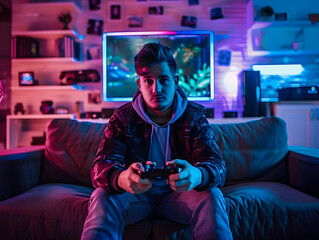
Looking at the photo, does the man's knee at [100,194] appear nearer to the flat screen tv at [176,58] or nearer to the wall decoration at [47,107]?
the flat screen tv at [176,58]

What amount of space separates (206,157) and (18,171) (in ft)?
3.49

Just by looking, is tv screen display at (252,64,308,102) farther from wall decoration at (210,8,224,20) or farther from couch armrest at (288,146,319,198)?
couch armrest at (288,146,319,198)

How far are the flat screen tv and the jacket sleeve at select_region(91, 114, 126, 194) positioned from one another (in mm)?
2343

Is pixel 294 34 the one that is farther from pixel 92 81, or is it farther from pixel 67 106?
pixel 67 106

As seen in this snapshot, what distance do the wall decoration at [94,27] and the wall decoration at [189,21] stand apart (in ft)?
4.06

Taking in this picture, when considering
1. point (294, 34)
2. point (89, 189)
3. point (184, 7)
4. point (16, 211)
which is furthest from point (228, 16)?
point (16, 211)

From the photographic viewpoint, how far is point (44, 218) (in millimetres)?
1094

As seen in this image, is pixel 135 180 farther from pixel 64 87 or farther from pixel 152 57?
pixel 64 87

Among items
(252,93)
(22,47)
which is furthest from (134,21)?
Answer: (252,93)

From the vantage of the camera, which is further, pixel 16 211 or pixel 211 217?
pixel 16 211

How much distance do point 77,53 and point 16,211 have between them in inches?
Answer: 112

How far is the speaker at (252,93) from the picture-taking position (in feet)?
10.7

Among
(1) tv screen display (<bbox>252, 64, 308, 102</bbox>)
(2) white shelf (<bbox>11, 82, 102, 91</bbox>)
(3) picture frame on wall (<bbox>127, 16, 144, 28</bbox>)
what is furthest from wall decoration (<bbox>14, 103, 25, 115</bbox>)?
(1) tv screen display (<bbox>252, 64, 308, 102</bbox>)

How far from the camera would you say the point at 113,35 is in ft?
11.2
